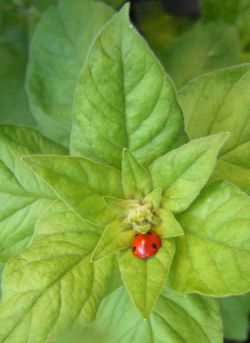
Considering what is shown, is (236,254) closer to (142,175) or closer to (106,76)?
(142,175)

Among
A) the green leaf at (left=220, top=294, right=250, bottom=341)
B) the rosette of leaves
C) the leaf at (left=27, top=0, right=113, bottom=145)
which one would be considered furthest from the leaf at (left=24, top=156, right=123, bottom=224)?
the green leaf at (left=220, top=294, right=250, bottom=341)

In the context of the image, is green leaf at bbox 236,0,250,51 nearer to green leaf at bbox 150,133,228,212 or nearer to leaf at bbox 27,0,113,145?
leaf at bbox 27,0,113,145

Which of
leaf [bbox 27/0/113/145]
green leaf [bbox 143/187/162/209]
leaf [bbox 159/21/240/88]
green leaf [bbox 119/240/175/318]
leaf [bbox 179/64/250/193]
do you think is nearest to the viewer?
green leaf [bbox 119/240/175/318]

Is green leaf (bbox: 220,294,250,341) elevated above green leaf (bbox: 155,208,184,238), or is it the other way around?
green leaf (bbox: 155,208,184,238)

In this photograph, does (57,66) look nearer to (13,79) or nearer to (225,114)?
(13,79)

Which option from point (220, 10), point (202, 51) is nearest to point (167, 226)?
point (202, 51)

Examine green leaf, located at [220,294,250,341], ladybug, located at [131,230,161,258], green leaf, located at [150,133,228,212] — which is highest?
green leaf, located at [150,133,228,212]

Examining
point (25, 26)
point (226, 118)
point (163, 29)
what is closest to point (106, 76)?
point (226, 118)
